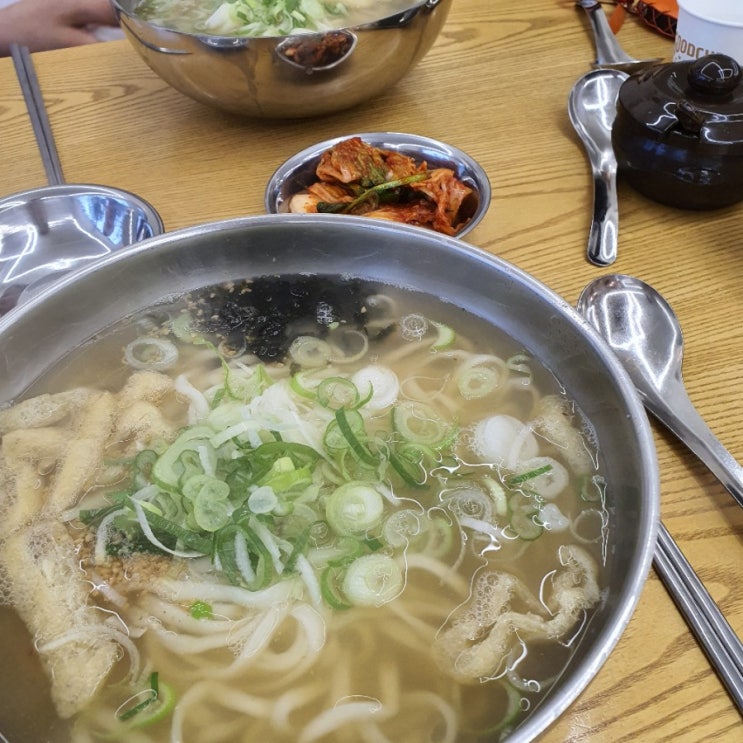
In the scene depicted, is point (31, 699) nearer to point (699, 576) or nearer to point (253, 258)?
point (253, 258)

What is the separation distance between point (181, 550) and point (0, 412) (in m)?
0.55

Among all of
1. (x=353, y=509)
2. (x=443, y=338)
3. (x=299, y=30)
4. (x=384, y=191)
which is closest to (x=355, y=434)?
(x=353, y=509)

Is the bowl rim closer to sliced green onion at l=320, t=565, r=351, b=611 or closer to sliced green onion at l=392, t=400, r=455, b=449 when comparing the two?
sliced green onion at l=392, t=400, r=455, b=449

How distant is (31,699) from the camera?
3.37 feet

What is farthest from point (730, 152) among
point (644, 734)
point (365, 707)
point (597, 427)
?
point (365, 707)

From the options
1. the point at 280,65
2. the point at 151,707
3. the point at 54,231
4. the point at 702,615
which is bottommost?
the point at 702,615

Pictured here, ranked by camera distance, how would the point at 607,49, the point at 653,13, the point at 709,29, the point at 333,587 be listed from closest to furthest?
the point at 333,587, the point at 709,29, the point at 607,49, the point at 653,13

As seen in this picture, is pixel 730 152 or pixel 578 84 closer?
pixel 730 152

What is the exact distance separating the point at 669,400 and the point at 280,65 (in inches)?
56.2

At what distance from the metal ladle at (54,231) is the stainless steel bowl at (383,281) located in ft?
1.76

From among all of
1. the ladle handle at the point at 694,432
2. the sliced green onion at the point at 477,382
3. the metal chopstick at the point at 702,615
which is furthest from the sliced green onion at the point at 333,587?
the ladle handle at the point at 694,432

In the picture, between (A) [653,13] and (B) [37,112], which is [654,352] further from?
(B) [37,112]

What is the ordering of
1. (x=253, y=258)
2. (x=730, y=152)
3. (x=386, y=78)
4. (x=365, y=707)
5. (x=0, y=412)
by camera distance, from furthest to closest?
(x=386, y=78) → (x=730, y=152) → (x=253, y=258) → (x=0, y=412) → (x=365, y=707)

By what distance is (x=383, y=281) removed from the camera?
5.23 feet
